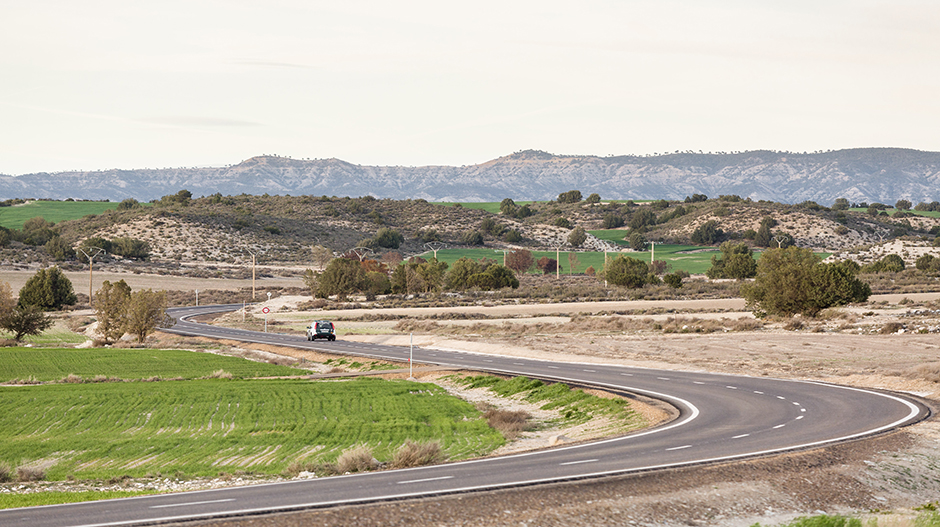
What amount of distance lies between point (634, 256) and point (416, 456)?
483 feet

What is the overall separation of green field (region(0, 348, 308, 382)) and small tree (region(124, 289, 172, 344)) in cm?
978

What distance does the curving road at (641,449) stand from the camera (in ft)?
47.4

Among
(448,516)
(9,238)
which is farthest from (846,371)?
(9,238)

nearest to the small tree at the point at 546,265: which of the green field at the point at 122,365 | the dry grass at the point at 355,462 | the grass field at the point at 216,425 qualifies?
the green field at the point at 122,365

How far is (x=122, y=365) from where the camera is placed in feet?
149

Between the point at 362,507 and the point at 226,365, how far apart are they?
33646mm

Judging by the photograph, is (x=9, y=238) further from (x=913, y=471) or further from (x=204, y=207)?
(x=913, y=471)

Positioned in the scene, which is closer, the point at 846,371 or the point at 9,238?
the point at 846,371

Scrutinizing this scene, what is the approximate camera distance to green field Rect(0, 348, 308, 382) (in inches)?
→ 1638

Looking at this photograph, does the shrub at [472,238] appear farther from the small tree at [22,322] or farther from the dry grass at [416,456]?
the dry grass at [416,456]

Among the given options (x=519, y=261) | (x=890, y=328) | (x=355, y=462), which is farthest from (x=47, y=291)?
(x=519, y=261)

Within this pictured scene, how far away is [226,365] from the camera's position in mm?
45812

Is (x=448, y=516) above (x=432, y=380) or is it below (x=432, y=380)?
above

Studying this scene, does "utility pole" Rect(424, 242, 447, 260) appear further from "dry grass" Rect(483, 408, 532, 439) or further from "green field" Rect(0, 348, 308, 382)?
"dry grass" Rect(483, 408, 532, 439)
